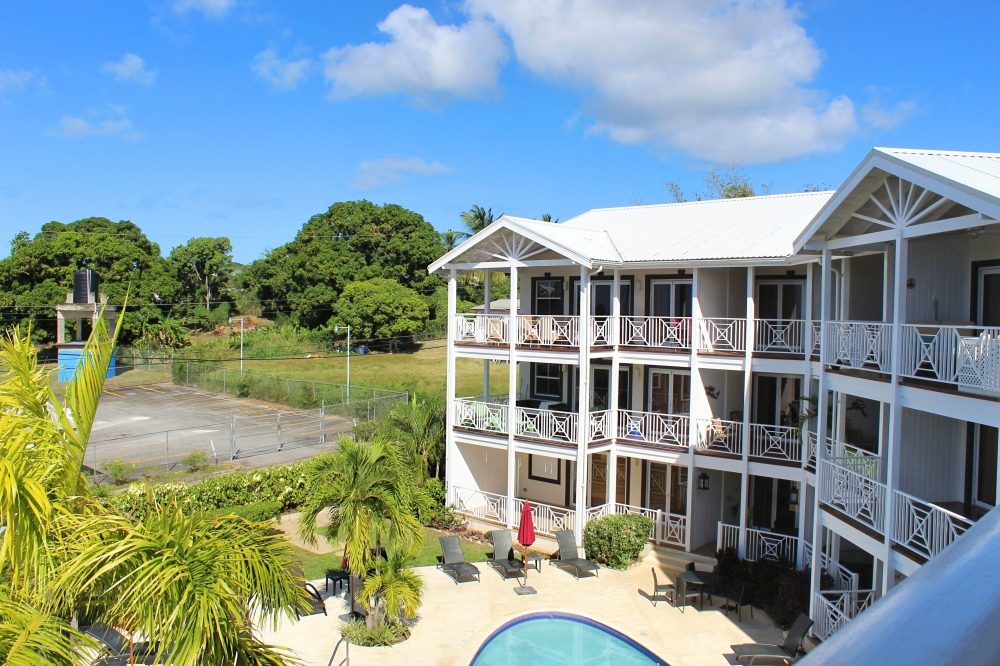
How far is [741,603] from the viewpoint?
54.0 feet

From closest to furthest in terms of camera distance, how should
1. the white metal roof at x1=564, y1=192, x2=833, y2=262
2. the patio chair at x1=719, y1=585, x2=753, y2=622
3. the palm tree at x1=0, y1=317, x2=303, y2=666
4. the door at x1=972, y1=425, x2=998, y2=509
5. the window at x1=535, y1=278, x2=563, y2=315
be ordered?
the palm tree at x1=0, y1=317, x2=303, y2=666 < the door at x1=972, y1=425, x2=998, y2=509 < the patio chair at x1=719, y1=585, x2=753, y2=622 < the white metal roof at x1=564, y1=192, x2=833, y2=262 < the window at x1=535, y1=278, x2=563, y2=315

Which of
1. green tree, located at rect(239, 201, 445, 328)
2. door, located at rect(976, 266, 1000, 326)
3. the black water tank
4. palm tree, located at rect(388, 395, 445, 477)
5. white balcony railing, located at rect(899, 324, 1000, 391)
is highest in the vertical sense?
green tree, located at rect(239, 201, 445, 328)

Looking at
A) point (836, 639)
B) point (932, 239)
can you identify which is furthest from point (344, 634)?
point (836, 639)

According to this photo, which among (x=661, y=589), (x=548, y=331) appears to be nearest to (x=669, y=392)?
(x=548, y=331)

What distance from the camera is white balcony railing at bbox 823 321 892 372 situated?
43.3ft

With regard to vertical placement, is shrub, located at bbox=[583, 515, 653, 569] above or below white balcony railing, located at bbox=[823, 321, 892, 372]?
below

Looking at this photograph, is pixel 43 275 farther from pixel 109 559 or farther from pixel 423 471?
pixel 109 559

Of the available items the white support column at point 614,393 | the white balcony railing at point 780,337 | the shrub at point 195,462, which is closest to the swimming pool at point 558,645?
the white support column at point 614,393

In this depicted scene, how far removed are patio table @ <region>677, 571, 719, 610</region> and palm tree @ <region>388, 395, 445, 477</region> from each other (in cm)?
939

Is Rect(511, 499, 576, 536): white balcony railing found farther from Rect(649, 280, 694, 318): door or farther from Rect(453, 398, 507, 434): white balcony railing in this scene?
Rect(649, 280, 694, 318): door

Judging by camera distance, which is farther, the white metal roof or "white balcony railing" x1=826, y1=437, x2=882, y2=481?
the white metal roof

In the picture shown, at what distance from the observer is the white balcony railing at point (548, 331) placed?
70.5 ft

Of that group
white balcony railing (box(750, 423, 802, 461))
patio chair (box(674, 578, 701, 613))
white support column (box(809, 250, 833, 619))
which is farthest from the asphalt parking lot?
white support column (box(809, 250, 833, 619))

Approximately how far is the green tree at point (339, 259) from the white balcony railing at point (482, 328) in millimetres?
38967
